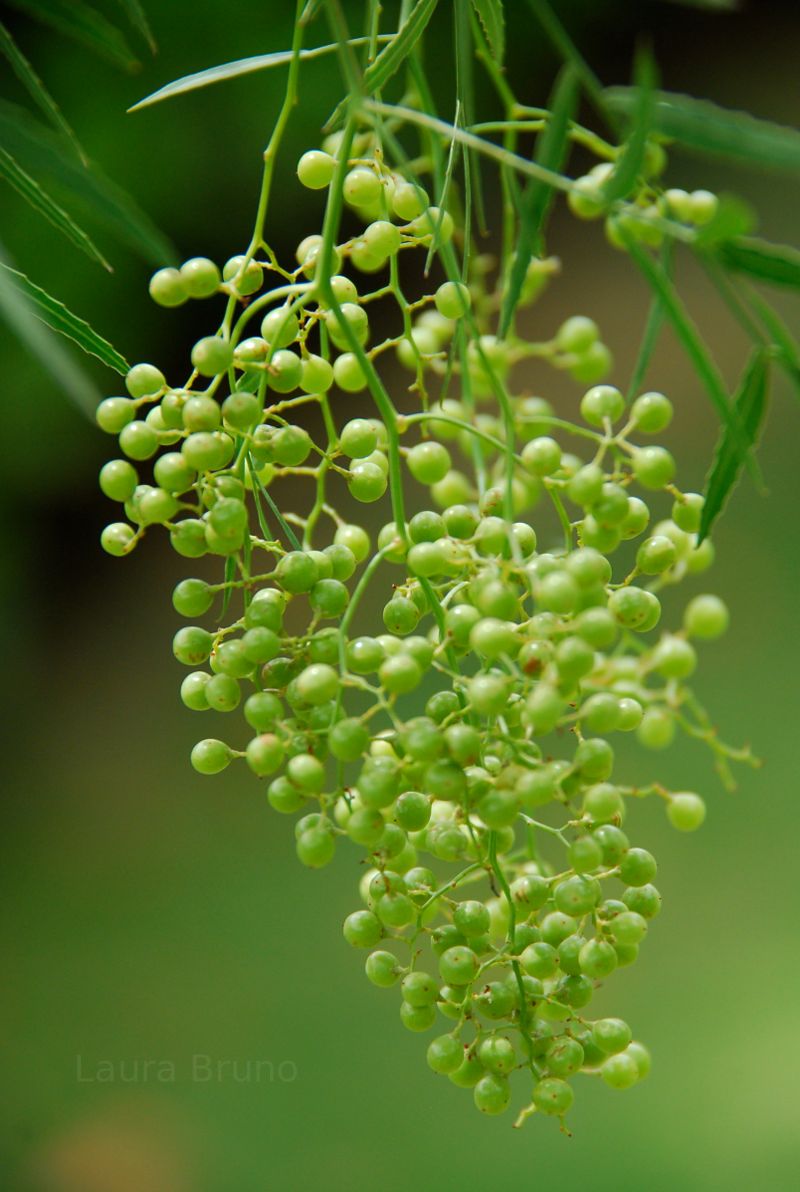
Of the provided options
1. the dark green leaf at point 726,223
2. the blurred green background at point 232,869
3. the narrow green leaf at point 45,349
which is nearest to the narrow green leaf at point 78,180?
the narrow green leaf at point 45,349

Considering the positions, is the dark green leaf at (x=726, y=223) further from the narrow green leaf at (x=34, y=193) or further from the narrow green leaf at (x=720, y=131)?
the narrow green leaf at (x=34, y=193)

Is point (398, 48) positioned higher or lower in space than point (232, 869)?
higher

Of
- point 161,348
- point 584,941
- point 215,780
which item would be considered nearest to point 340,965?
point 215,780

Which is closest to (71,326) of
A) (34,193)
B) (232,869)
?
(34,193)

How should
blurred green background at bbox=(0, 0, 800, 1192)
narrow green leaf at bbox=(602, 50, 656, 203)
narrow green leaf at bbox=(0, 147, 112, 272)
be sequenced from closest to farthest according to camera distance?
narrow green leaf at bbox=(602, 50, 656, 203)
narrow green leaf at bbox=(0, 147, 112, 272)
blurred green background at bbox=(0, 0, 800, 1192)

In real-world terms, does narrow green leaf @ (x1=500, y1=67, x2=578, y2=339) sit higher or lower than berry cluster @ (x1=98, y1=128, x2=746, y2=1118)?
higher

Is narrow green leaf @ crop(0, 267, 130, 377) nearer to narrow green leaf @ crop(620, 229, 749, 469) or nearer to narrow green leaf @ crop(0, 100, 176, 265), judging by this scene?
narrow green leaf @ crop(0, 100, 176, 265)

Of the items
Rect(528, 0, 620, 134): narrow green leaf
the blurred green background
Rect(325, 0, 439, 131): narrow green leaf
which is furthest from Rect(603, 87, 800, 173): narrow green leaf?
the blurred green background

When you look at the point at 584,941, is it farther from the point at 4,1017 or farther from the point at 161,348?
the point at 161,348

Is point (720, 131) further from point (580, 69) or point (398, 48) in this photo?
point (398, 48)

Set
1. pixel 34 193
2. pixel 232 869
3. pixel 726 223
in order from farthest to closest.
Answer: pixel 232 869
pixel 34 193
pixel 726 223
